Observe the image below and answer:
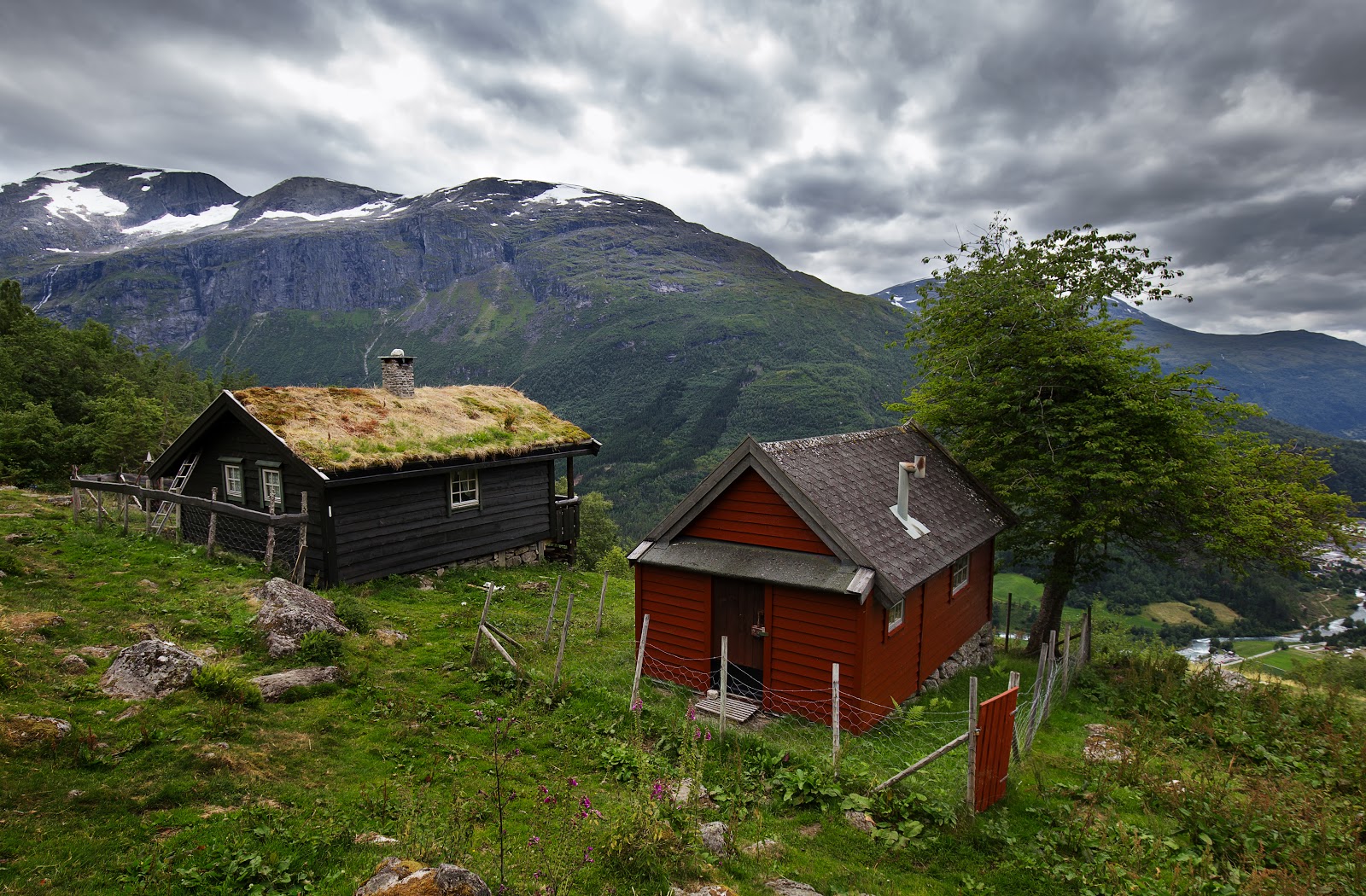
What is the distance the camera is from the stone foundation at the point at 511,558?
2122cm

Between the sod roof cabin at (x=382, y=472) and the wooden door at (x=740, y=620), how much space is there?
408 inches

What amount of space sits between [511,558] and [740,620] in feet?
39.8

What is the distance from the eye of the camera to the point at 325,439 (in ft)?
57.0

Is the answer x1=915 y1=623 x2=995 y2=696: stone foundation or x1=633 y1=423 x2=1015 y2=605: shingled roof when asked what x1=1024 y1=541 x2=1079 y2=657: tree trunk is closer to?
x1=915 y1=623 x2=995 y2=696: stone foundation

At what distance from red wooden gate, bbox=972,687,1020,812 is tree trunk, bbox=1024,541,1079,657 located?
10933 mm

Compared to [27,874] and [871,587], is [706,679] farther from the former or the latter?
[27,874]

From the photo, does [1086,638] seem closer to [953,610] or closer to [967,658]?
[967,658]

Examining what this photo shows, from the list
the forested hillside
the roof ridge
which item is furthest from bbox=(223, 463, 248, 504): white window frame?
the forested hillside

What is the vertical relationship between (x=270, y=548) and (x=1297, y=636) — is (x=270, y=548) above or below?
above

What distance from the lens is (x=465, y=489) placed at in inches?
819

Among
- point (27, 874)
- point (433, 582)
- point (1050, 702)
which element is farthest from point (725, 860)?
point (433, 582)

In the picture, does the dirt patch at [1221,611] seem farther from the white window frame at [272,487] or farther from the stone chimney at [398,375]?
the white window frame at [272,487]

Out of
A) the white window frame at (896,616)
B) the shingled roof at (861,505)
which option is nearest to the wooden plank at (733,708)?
the shingled roof at (861,505)

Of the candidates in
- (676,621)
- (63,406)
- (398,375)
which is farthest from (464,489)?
(63,406)
